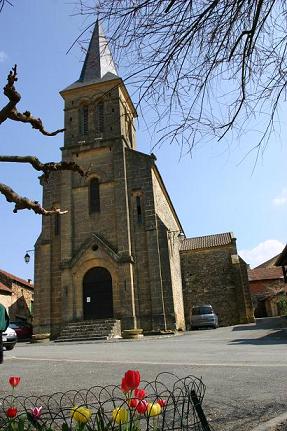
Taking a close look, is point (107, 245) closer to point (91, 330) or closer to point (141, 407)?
point (91, 330)

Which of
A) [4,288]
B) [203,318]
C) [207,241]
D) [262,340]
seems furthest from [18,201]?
[4,288]

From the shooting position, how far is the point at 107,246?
23594mm

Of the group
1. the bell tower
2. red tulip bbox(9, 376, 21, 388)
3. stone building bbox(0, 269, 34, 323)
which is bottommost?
red tulip bbox(9, 376, 21, 388)

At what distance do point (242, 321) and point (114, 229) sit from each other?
1219 cm

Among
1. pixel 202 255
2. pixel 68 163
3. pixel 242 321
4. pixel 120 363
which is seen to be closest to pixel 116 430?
pixel 68 163

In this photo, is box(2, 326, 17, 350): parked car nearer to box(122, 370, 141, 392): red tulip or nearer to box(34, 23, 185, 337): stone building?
box(34, 23, 185, 337): stone building

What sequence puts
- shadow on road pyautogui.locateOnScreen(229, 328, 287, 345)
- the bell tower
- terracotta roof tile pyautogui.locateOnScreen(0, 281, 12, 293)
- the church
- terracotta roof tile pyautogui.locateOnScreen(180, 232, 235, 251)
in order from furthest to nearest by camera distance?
terracotta roof tile pyautogui.locateOnScreen(0, 281, 12, 293)
terracotta roof tile pyautogui.locateOnScreen(180, 232, 235, 251)
the bell tower
the church
shadow on road pyautogui.locateOnScreen(229, 328, 287, 345)

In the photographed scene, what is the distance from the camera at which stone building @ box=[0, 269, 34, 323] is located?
38.0 meters

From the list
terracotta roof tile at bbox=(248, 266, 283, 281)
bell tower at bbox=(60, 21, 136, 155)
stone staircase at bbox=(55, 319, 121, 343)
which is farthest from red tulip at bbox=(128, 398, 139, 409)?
terracotta roof tile at bbox=(248, 266, 283, 281)

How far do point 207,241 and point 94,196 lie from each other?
42.8 ft

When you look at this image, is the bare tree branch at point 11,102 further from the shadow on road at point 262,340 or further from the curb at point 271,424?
the shadow on road at point 262,340

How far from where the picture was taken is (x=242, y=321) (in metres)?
29.2

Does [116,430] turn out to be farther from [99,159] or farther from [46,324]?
[99,159]

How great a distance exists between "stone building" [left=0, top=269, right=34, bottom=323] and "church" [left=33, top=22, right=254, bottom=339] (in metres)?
14.7
